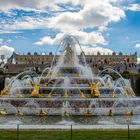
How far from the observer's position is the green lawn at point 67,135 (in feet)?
53.6

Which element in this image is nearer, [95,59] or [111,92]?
[111,92]

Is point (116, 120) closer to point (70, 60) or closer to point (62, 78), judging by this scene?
point (62, 78)

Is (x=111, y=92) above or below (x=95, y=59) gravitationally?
below

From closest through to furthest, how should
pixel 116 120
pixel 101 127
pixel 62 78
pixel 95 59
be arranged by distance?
pixel 101 127 → pixel 116 120 → pixel 62 78 → pixel 95 59

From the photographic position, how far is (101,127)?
62.8 ft

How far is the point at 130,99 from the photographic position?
28125 mm

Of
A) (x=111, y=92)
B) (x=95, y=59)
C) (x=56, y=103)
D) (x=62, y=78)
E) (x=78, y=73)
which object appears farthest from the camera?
(x=95, y=59)

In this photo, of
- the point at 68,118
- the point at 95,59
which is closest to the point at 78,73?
the point at 68,118

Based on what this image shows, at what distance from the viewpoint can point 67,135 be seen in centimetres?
1691

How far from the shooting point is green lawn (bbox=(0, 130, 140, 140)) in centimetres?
1633

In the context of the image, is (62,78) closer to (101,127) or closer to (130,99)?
(130,99)

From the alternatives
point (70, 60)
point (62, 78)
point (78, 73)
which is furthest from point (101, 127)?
point (70, 60)

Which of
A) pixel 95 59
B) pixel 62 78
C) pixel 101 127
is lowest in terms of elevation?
pixel 101 127

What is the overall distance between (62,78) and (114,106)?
33.8ft
